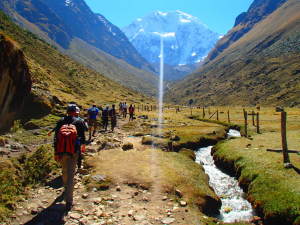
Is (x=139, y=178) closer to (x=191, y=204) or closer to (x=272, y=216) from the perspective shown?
(x=191, y=204)

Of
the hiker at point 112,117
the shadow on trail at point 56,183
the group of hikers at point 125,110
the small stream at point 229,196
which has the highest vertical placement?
the group of hikers at point 125,110

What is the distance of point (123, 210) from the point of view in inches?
544

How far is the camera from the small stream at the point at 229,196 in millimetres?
16047

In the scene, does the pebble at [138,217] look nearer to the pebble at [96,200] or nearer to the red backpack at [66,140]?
the pebble at [96,200]

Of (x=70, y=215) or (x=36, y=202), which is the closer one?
(x=70, y=215)

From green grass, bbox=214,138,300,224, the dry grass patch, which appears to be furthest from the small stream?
the dry grass patch

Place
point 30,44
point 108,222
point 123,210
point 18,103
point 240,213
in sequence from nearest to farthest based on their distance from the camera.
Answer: point 108,222 → point 123,210 → point 240,213 → point 18,103 → point 30,44

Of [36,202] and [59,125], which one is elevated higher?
[59,125]

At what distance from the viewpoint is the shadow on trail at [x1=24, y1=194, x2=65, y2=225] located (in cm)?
1207

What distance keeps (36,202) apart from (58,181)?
284 centimetres

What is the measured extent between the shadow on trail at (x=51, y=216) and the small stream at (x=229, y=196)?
7868 millimetres

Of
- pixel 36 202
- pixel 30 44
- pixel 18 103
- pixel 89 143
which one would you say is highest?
pixel 30 44

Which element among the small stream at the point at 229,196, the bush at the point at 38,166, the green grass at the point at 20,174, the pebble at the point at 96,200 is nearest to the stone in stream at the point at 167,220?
the pebble at the point at 96,200

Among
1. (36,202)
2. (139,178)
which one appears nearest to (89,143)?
(139,178)
